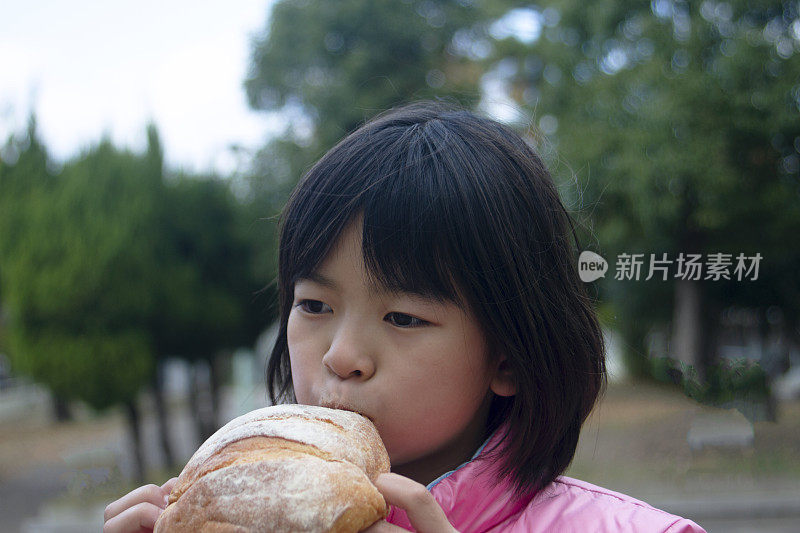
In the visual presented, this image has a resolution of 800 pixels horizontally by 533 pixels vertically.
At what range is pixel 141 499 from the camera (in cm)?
130

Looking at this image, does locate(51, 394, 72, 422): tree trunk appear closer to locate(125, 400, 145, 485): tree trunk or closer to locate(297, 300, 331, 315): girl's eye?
locate(125, 400, 145, 485): tree trunk

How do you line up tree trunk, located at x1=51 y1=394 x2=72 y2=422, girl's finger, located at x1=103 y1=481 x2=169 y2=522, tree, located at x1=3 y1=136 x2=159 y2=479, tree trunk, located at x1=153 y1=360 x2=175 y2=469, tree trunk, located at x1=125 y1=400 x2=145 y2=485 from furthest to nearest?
tree trunk, located at x1=51 y1=394 x2=72 y2=422
tree trunk, located at x1=153 y1=360 x2=175 y2=469
tree trunk, located at x1=125 y1=400 x2=145 y2=485
tree, located at x1=3 y1=136 x2=159 y2=479
girl's finger, located at x1=103 y1=481 x2=169 y2=522

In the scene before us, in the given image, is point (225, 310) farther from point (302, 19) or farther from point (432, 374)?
point (432, 374)

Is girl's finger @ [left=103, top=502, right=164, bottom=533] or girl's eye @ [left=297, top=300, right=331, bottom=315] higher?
girl's eye @ [left=297, top=300, right=331, bottom=315]

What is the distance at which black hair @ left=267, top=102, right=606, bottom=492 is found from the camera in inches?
48.8

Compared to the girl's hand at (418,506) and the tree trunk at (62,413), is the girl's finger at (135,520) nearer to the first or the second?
the girl's hand at (418,506)

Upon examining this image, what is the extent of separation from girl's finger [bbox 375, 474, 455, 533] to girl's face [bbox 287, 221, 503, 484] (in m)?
0.20

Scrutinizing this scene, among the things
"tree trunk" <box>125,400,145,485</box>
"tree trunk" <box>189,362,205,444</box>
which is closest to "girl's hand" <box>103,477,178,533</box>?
"tree trunk" <box>125,400,145,485</box>

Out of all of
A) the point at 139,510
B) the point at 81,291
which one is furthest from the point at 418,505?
the point at 81,291

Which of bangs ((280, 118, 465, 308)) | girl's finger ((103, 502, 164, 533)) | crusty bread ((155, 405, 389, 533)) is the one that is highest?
bangs ((280, 118, 465, 308))

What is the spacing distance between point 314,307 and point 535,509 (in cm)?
60

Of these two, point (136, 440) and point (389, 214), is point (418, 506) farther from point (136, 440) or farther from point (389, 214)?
point (136, 440)

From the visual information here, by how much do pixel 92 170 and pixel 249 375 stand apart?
6.00 m

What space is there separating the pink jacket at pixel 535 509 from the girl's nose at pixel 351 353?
0.89ft
